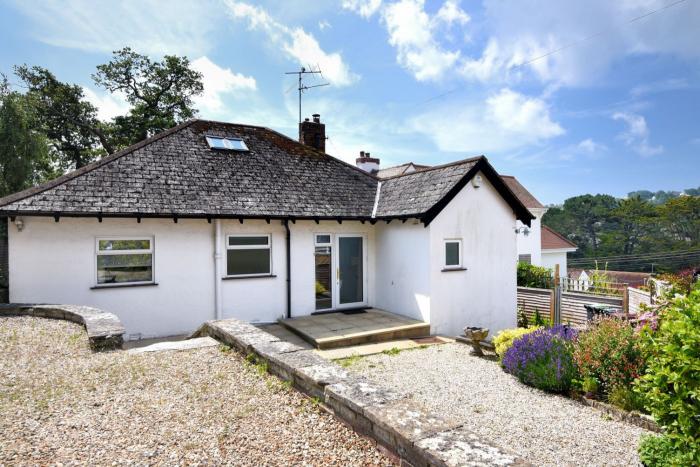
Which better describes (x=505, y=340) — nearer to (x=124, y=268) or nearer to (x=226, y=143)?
(x=124, y=268)

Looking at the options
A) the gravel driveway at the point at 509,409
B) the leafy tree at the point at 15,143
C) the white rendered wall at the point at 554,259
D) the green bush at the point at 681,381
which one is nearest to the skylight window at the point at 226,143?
the gravel driveway at the point at 509,409

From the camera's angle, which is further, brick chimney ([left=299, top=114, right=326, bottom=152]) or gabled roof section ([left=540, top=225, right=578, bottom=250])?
gabled roof section ([left=540, top=225, right=578, bottom=250])

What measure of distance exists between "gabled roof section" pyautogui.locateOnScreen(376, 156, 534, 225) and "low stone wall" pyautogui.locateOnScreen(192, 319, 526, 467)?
7156mm

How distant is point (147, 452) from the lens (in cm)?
326

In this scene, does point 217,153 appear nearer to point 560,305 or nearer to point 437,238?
point 437,238

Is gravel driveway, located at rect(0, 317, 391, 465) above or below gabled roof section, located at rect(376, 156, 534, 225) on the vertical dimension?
below

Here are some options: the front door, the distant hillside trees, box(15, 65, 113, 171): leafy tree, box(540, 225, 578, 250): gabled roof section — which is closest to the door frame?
the front door

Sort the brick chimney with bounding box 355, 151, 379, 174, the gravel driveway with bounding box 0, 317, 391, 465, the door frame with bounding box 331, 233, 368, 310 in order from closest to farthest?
the gravel driveway with bounding box 0, 317, 391, 465 < the door frame with bounding box 331, 233, 368, 310 < the brick chimney with bounding box 355, 151, 379, 174

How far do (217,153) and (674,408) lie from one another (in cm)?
1269

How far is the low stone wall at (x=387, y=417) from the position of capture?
2.60 m

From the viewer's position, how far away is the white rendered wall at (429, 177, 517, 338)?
451 inches

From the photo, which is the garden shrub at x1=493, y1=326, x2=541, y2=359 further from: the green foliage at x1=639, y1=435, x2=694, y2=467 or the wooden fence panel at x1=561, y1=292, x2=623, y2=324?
the wooden fence panel at x1=561, y1=292, x2=623, y2=324

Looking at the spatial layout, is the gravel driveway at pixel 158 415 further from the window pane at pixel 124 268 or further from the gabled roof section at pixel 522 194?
the gabled roof section at pixel 522 194

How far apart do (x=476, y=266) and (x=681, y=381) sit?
8.86 m
